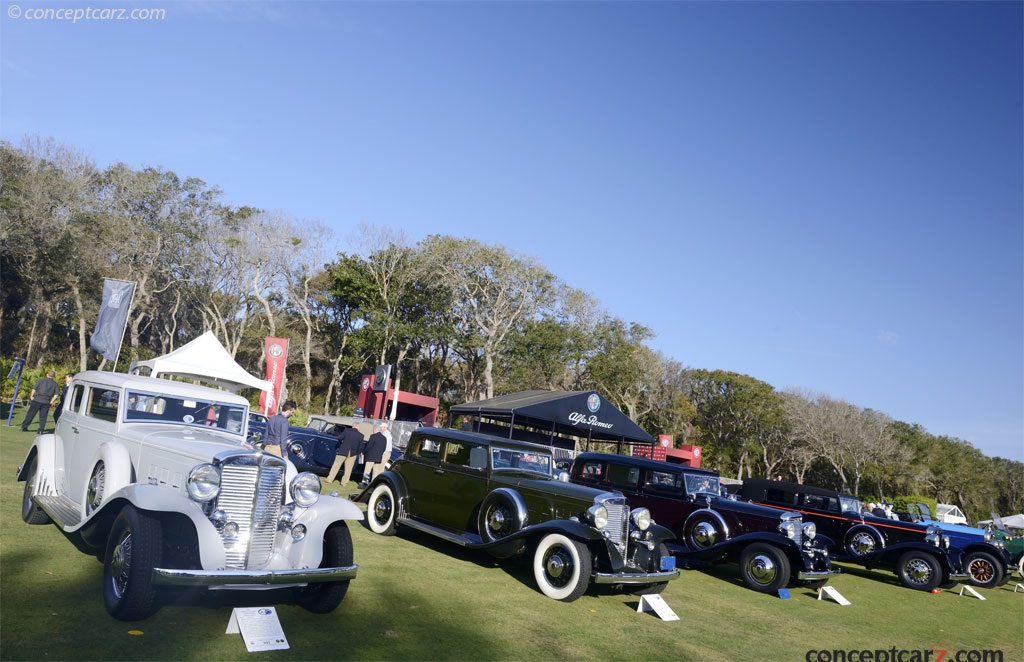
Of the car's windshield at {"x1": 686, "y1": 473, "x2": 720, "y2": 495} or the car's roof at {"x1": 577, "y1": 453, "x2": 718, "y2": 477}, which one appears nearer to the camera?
the car's windshield at {"x1": 686, "y1": 473, "x2": 720, "y2": 495}

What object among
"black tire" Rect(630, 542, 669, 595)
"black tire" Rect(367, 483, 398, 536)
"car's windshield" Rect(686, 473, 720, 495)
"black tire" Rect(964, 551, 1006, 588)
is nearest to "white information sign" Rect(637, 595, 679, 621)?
"black tire" Rect(630, 542, 669, 595)

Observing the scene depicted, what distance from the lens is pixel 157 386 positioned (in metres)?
6.68

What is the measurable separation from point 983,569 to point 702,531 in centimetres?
678

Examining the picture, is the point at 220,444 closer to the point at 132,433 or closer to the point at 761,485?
the point at 132,433

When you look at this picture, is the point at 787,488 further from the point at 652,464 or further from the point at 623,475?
the point at 623,475

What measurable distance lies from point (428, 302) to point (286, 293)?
8223 millimetres

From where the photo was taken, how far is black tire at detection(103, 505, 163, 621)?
4.42m

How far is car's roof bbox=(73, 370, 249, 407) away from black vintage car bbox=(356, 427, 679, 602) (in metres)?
2.90

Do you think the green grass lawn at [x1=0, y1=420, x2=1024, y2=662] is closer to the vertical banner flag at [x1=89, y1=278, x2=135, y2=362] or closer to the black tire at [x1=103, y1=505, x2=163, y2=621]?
the black tire at [x1=103, y1=505, x2=163, y2=621]

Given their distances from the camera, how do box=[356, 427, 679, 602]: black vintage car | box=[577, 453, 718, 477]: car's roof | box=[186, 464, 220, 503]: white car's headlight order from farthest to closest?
box=[577, 453, 718, 477]: car's roof < box=[356, 427, 679, 602]: black vintage car < box=[186, 464, 220, 503]: white car's headlight

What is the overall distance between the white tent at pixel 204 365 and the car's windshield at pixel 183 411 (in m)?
7.26

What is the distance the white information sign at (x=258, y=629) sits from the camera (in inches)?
173

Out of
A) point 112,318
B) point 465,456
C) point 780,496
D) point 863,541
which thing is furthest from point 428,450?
point 112,318

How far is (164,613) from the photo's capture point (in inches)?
192
